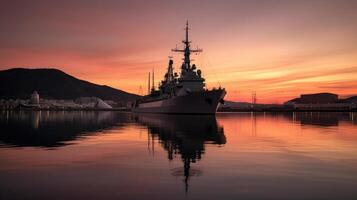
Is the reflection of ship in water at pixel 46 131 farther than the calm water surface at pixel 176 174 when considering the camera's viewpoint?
Yes

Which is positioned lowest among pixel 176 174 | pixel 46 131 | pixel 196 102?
pixel 176 174

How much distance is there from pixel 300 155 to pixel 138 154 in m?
7.37

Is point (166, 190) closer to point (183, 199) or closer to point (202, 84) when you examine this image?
point (183, 199)

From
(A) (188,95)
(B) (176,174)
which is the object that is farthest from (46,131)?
(A) (188,95)

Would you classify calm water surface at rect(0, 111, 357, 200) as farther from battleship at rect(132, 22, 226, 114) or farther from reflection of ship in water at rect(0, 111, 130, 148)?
battleship at rect(132, 22, 226, 114)

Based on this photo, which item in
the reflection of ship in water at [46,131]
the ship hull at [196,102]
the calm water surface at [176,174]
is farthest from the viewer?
the ship hull at [196,102]

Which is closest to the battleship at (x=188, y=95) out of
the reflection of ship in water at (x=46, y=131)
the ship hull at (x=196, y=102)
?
the ship hull at (x=196, y=102)

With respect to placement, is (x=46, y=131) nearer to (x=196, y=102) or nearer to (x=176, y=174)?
(x=176, y=174)

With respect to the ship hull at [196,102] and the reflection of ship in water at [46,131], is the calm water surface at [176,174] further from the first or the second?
the ship hull at [196,102]

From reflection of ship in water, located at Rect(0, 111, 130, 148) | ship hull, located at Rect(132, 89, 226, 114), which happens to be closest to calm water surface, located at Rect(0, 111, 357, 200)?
reflection of ship in water, located at Rect(0, 111, 130, 148)

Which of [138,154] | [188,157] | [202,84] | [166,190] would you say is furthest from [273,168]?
[202,84]

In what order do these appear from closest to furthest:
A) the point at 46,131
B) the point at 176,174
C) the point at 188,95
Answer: the point at 176,174, the point at 46,131, the point at 188,95

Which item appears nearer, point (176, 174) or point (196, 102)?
point (176, 174)

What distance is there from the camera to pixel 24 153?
15.2 metres
